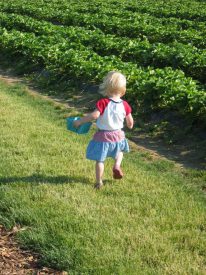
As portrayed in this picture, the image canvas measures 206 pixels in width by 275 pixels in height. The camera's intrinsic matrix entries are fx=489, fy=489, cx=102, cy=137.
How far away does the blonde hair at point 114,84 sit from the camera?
509cm

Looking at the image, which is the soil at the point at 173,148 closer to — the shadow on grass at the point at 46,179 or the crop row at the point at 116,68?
the crop row at the point at 116,68

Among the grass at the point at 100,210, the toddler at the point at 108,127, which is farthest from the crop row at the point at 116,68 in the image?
the toddler at the point at 108,127

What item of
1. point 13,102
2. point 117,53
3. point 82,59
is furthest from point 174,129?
point 117,53

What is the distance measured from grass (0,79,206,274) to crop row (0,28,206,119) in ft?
4.79

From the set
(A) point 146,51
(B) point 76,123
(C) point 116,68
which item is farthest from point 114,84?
(A) point 146,51

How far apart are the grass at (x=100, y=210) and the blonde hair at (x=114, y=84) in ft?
3.54

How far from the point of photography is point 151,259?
3990mm

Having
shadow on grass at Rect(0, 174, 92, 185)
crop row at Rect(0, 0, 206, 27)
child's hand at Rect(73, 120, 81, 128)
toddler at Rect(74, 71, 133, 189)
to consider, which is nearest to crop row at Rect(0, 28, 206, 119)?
toddler at Rect(74, 71, 133, 189)

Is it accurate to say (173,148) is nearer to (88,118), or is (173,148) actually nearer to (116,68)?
(88,118)

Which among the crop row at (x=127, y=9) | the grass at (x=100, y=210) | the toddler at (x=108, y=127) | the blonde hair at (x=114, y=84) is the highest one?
the crop row at (x=127, y=9)

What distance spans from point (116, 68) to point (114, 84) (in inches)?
215

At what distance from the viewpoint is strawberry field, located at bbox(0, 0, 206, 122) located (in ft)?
28.2

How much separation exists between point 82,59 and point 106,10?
13044mm

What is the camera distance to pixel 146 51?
40.5ft
